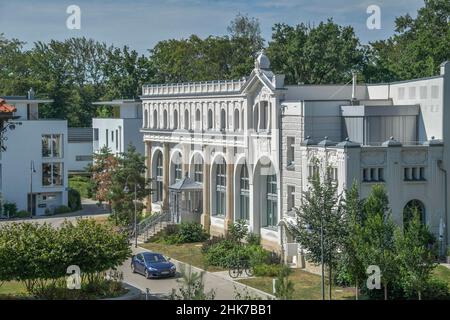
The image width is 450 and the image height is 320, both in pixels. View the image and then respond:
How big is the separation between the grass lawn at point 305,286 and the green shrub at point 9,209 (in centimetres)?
3005

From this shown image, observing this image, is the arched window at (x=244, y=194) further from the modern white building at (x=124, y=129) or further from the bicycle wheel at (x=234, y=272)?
the modern white building at (x=124, y=129)

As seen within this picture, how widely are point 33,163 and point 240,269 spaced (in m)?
29.2

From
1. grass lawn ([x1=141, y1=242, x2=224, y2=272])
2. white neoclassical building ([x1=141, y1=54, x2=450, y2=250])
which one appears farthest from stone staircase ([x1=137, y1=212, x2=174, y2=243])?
grass lawn ([x1=141, y1=242, x2=224, y2=272])

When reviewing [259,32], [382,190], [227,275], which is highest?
[259,32]

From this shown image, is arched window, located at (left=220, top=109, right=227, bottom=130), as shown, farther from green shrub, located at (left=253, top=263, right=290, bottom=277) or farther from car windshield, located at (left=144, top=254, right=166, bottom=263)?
green shrub, located at (left=253, top=263, right=290, bottom=277)

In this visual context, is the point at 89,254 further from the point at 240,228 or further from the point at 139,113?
the point at 139,113

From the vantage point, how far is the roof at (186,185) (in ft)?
186

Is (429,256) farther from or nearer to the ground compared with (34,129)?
nearer to the ground

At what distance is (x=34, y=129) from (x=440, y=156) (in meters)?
35.0

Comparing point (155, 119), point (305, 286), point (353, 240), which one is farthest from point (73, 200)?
point (353, 240)

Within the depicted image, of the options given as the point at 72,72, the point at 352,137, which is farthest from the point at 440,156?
the point at 72,72

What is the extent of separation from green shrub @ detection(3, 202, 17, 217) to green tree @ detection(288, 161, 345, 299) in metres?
34.8

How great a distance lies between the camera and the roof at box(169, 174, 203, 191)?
5662 centimetres

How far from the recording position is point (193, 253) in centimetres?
4872
